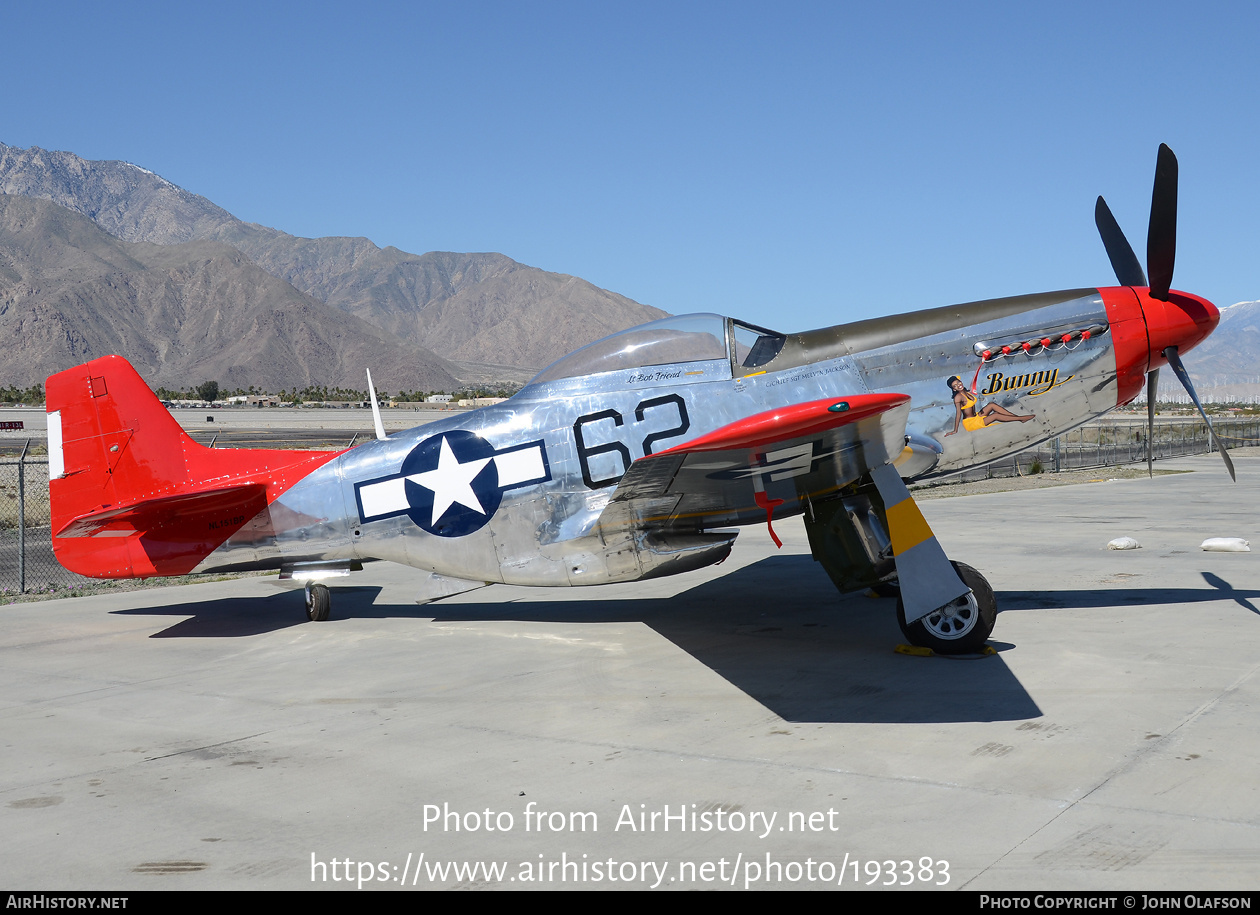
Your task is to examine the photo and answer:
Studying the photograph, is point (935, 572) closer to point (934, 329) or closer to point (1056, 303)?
point (934, 329)

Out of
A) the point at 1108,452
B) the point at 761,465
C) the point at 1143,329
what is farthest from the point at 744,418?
the point at 1108,452

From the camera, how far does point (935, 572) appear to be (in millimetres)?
6863

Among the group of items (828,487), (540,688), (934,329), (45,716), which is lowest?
(540,688)

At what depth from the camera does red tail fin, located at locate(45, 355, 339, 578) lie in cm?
880

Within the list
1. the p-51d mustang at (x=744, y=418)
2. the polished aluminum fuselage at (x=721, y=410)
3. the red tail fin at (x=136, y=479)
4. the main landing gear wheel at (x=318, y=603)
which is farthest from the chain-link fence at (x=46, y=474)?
the main landing gear wheel at (x=318, y=603)

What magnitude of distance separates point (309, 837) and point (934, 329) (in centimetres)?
589

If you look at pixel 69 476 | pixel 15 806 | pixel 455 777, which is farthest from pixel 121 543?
pixel 455 777

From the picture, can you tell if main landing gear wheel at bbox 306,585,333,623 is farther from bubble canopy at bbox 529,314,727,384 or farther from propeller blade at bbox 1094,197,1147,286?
A: propeller blade at bbox 1094,197,1147,286

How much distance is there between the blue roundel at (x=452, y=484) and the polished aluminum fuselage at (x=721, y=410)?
36 millimetres

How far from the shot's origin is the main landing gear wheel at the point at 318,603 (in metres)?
9.48

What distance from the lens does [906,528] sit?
22.8 feet

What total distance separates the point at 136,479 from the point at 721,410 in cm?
570

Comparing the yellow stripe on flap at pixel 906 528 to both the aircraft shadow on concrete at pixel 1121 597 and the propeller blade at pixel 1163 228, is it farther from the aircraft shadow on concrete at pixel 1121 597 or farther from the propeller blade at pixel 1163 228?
the propeller blade at pixel 1163 228

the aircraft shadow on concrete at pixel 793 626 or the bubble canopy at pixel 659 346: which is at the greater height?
the bubble canopy at pixel 659 346
